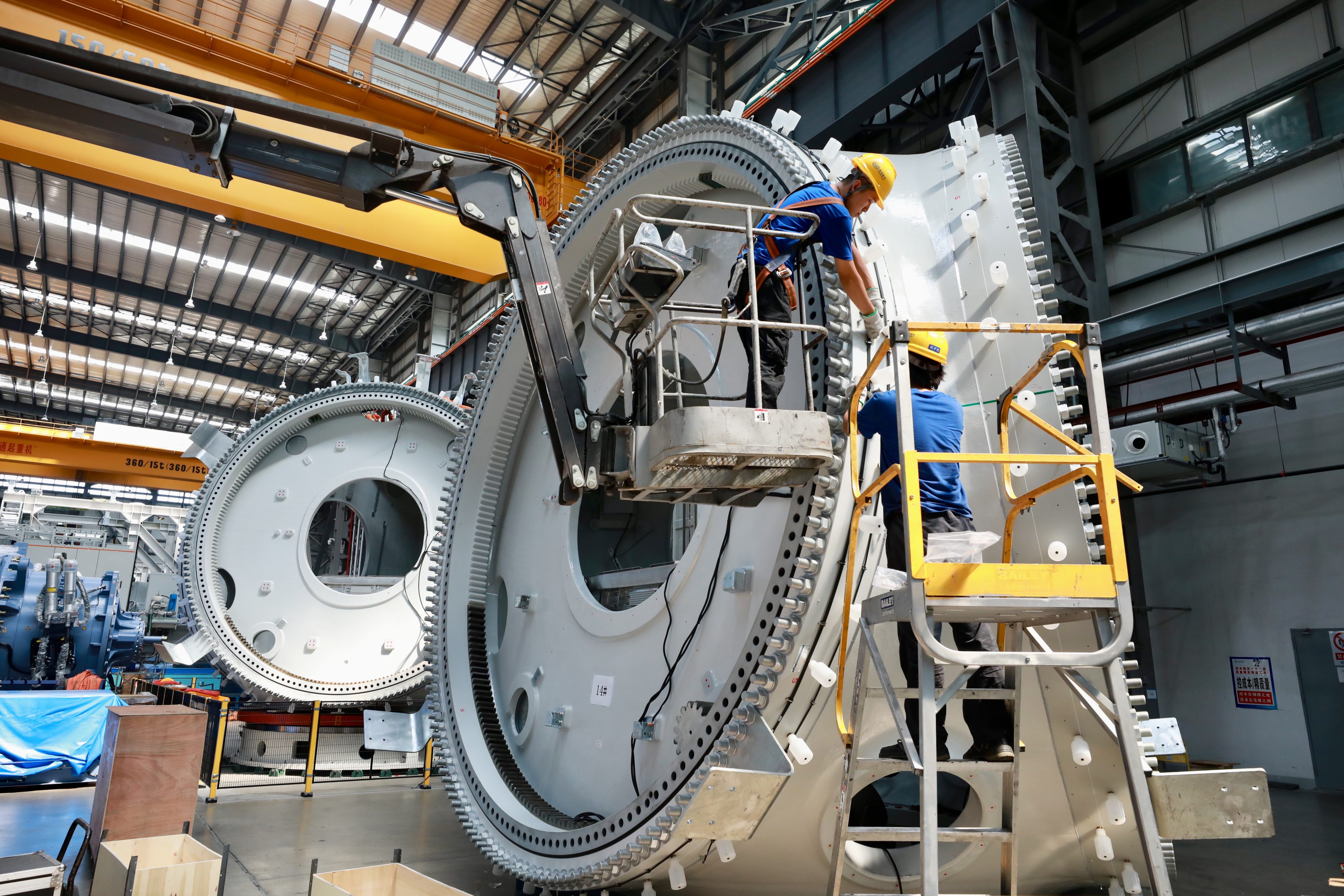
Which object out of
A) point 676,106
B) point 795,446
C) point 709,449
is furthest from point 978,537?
point 676,106

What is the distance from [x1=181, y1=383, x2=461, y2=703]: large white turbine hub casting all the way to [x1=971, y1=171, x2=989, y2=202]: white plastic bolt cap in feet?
21.4

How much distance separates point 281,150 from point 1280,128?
360 inches

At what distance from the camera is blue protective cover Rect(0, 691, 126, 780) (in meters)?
6.74

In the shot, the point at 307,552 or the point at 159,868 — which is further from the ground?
the point at 307,552

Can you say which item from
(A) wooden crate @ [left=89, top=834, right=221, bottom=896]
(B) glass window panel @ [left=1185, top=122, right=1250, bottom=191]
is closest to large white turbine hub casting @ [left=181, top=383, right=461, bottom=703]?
(A) wooden crate @ [left=89, top=834, right=221, bottom=896]

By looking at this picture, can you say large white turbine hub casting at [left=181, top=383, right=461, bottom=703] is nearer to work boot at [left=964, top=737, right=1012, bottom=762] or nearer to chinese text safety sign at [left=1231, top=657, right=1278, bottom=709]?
work boot at [left=964, top=737, right=1012, bottom=762]

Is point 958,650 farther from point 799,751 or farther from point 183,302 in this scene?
point 183,302

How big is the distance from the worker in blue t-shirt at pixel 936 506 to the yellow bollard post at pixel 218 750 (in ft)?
17.8

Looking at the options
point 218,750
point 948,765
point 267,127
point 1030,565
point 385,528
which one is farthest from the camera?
point 385,528

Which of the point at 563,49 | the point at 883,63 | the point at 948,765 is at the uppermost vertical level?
the point at 563,49

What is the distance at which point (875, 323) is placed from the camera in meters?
3.08

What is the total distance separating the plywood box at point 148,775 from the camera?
4301 mm

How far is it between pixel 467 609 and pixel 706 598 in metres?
2.34

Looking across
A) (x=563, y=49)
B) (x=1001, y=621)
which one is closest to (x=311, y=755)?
(x=1001, y=621)
